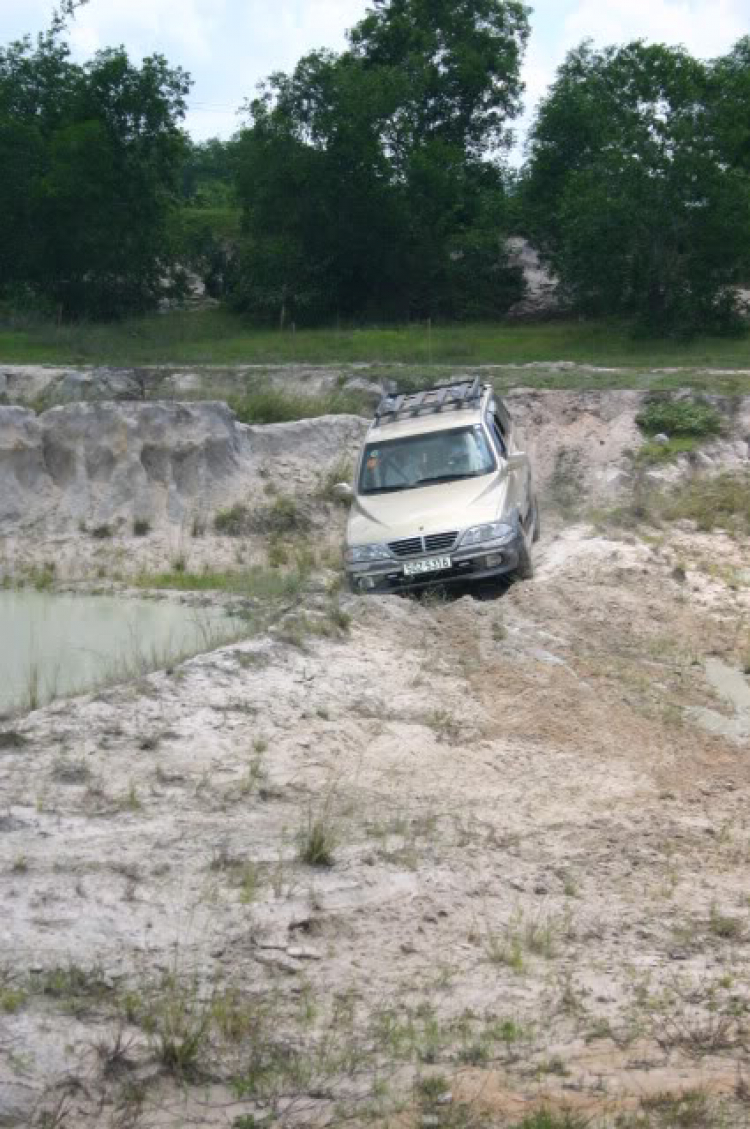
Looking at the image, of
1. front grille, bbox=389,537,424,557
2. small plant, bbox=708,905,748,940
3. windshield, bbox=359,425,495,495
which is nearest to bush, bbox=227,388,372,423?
windshield, bbox=359,425,495,495

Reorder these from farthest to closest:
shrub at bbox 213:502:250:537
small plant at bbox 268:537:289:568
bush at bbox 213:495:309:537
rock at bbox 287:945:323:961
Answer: shrub at bbox 213:502:250:537, bush at bbox 213:495:309:537, small plant at bbox 268:537:289:568, rock at bbox 287:945:323:961

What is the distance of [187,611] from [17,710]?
7373 mm

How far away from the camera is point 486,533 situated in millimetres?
15547

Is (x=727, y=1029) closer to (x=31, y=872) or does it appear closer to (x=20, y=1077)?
(x=20, y=1077)

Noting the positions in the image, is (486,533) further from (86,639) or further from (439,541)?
(86,639)

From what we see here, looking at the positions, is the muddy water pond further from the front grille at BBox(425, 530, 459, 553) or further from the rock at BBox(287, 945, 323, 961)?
the rock at BBox(287, 945, 323, 961)

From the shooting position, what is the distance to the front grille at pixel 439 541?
15.5 meters

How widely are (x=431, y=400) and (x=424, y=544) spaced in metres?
3.15

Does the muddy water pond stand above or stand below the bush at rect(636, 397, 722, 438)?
below

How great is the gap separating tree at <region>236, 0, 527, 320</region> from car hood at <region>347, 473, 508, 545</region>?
96.2ft

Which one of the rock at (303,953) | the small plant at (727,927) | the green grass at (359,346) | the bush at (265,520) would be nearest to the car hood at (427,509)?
the bush at (265,520)

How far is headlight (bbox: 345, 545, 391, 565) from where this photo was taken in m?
15.6

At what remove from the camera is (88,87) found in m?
46.1

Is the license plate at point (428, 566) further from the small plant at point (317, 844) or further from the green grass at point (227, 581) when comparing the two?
the small plant at point (317, 844)
